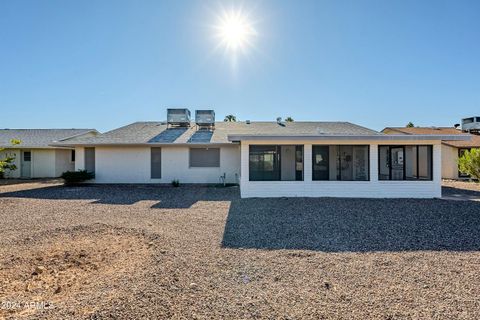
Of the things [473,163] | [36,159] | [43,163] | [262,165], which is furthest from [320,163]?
[36,159]

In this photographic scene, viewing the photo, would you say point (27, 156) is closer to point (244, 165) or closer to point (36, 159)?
point (36, 159)

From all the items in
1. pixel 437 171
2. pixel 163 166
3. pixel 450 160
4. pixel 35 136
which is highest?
pixel 35 136

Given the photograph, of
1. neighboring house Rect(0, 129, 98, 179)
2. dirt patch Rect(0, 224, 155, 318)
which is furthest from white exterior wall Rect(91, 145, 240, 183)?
dirt patch Rect(0, 224, 155, 318)

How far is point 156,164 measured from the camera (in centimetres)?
1523

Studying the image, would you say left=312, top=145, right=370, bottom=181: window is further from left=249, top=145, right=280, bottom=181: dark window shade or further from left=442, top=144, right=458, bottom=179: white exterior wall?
left=442, top=144, right=458, bottom=179: white exterior wall

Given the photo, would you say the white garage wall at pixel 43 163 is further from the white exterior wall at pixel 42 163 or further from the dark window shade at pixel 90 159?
the dark window shade at pixel 90 159

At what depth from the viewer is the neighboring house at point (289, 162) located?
11008 mm

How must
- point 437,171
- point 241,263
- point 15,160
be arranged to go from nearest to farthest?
point 241,263 → point 437,171 → point 15,160

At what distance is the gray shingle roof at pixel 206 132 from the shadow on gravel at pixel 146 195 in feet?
8.50

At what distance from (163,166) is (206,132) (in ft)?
11.4

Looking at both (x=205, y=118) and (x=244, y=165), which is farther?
(x=205, y=118)

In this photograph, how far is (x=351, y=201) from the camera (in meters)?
10.2

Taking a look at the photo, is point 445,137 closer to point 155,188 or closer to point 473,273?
point 473,273

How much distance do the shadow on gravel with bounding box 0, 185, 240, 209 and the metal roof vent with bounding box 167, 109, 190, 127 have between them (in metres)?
5.25
